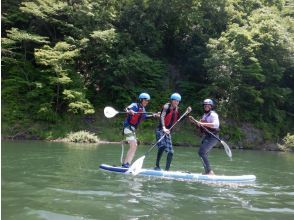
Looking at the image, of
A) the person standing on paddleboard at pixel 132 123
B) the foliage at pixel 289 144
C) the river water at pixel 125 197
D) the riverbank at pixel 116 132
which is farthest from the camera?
the foliage at pixel 289 144

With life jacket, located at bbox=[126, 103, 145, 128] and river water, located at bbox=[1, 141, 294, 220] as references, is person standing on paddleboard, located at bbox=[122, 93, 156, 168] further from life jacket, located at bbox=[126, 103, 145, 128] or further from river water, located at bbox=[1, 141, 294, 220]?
river water, located at bbox=[1, 141, 294, 220]

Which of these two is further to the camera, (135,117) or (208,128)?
(135,117)

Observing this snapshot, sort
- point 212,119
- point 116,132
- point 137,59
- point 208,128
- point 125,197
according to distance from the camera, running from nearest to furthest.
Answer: point 125,197 → point 212,119 → point 208,128 → point 116,132 → point 137,59

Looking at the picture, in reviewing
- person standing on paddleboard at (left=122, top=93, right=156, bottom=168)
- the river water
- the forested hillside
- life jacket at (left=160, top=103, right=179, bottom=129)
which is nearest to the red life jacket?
person standing on paddleboard at (left=122, top=93, right=156, bottom=168)

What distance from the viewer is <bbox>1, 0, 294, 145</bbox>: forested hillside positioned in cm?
2498

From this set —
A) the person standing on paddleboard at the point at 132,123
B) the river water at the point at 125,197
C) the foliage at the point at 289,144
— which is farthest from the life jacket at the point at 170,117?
the foliage at the point at 289,144

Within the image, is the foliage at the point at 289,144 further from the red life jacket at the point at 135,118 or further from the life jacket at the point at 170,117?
the red life jacket at the point at 135,118

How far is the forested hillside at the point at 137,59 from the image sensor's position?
25.0 meters

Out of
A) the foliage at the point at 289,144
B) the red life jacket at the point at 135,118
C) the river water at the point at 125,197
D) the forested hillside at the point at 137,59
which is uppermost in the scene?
the forested hillside at the point at 137,59

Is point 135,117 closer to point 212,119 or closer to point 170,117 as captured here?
point 170,117

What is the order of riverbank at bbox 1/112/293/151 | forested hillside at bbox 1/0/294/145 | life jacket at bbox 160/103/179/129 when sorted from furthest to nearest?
forested hillside at bbox 1/0/294/145, riverbank at bbox 1/112/293/151, life jacket at bbox 160/103/179/129

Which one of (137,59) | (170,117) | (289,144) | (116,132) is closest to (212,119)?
(170,117)

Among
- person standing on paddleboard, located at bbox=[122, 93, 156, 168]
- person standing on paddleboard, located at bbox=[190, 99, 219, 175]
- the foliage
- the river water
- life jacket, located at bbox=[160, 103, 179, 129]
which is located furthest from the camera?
the foliage

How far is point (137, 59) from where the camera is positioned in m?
25.7
